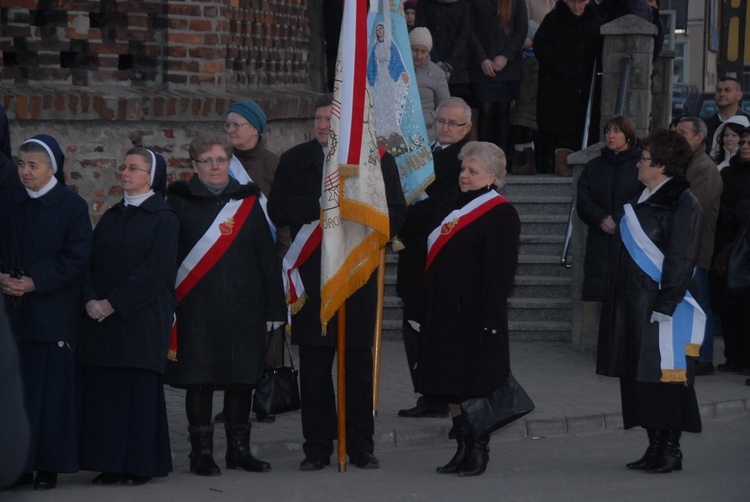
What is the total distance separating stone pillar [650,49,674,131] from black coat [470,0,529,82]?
2.05 m

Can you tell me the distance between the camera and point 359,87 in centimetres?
823

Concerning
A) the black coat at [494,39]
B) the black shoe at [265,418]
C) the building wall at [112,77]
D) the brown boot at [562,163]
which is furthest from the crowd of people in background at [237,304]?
the black coat at [494,39]

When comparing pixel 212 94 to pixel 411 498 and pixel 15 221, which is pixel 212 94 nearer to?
pixel 15 221

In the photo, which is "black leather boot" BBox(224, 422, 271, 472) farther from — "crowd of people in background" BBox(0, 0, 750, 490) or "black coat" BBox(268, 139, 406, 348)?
"black coat" BBox(268, 139, 406, 348)

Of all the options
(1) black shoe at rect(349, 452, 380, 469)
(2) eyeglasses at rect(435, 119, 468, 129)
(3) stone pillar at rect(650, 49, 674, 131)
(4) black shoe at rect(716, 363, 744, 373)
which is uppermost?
(3) stone pillar at rect(650, 49, 674, 131)

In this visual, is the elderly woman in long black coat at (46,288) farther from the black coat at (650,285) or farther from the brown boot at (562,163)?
the brown boot at (562,163)

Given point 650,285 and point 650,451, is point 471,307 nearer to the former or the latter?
point 650,285

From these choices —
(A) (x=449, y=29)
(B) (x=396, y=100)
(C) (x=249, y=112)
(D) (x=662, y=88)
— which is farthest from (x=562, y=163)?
(C) (x=249, y=112)

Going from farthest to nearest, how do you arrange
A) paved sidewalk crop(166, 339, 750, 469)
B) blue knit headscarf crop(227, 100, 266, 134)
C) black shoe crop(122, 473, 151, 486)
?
blue knit headscarf crop(227, 100, 266, 134) → paved sidewalk crop(166, 339, 750, 469) → black shoe crop(122, 473, 151, 486)

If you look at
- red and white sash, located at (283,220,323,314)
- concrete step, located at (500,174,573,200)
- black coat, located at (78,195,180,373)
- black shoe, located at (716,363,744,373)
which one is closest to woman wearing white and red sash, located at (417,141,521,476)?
red and white sash, located at (283,220,323,314)

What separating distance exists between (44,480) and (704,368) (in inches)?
217

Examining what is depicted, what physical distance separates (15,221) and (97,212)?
2974mm

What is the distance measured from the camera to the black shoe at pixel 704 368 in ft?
37.5

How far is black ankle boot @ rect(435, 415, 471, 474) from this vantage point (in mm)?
8117
